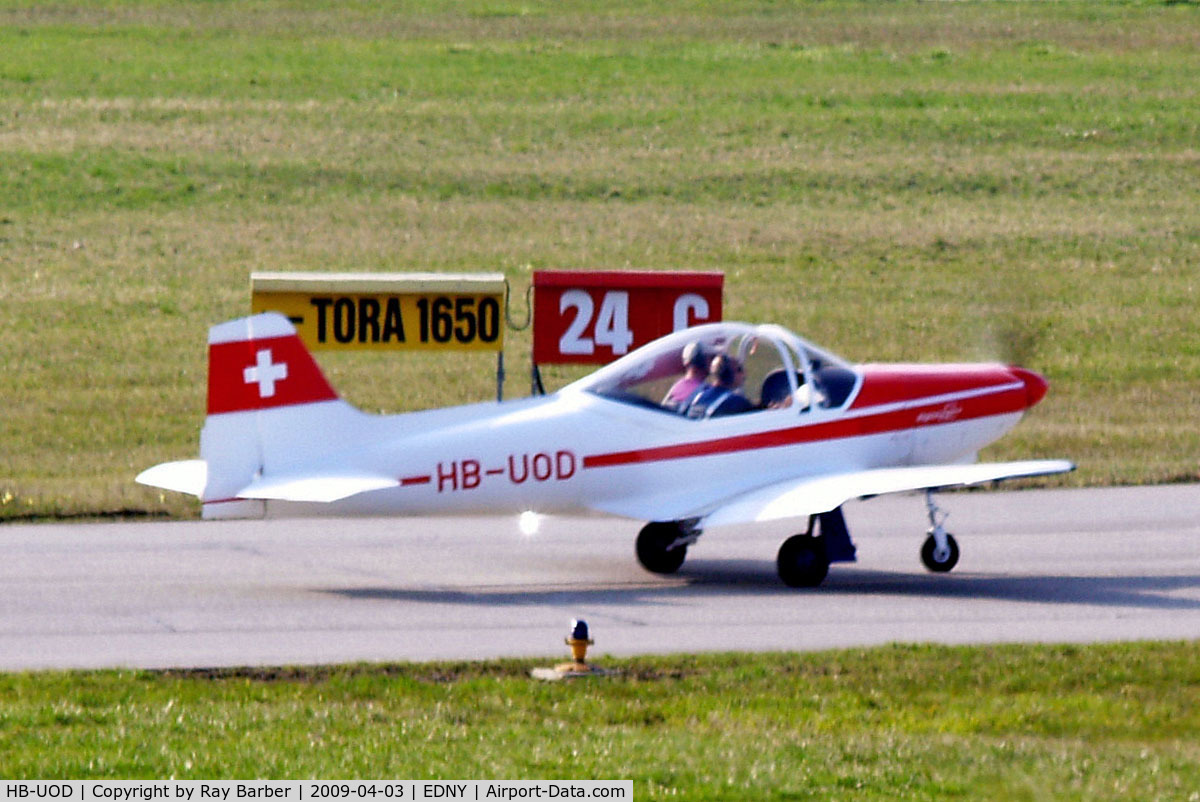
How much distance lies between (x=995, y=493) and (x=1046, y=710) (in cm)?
834

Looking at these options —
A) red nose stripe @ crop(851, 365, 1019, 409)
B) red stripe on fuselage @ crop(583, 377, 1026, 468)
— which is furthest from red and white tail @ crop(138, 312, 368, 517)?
red nose stripe @ crop(851, 365, 1019, 409)

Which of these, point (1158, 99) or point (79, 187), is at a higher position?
point (1158, 99)

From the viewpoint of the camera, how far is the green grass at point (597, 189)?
964 inches

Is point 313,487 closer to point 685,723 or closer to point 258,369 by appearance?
point 258,369

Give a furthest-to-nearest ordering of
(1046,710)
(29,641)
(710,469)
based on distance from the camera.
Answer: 1. (710,469)
2. (29,641)
3. (1046,710)

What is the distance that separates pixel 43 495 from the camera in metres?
17.5

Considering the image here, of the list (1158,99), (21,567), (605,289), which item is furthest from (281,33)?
(21,567)

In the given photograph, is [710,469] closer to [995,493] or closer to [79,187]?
[995,493]

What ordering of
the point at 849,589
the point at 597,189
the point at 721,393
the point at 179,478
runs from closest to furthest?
the point at 849,589, the point at 179,478, the point at 721,393, the point at 597,189

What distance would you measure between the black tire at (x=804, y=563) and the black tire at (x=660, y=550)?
0.91m

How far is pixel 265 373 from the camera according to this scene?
1295 cm

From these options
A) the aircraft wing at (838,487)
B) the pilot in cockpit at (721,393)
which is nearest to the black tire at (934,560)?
the aircraft wing at (838,487)
